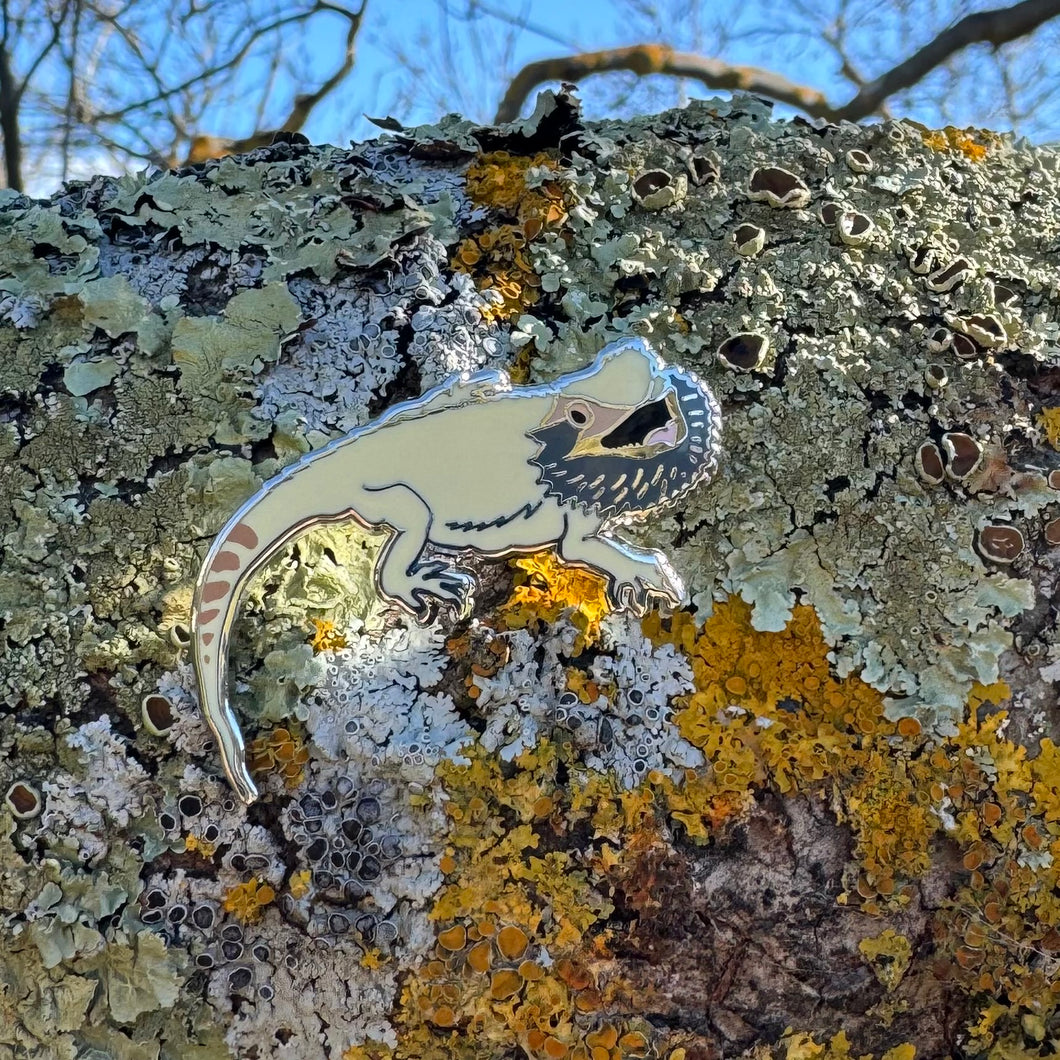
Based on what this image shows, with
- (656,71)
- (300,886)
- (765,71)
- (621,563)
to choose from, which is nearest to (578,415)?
(621,563)

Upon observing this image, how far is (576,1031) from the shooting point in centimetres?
131

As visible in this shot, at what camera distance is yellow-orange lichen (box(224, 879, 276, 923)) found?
53.0 inches

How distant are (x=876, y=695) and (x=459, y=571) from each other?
68 centimetres

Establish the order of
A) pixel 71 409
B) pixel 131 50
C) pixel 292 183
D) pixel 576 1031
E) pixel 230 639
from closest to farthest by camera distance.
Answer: pixel 576 1031, pixel 230 639, pixel 71 409, pixel 292 183, pixel 131 50

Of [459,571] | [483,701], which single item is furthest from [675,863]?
[459,571]

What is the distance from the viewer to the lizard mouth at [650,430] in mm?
1392

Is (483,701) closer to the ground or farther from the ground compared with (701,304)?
closer to the ground

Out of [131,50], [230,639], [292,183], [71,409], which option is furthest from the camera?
[131,50]

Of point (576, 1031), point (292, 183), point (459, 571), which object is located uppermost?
point (292, 183)

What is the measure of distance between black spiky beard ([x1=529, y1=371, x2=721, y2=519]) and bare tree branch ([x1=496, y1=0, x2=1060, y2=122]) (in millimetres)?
2702

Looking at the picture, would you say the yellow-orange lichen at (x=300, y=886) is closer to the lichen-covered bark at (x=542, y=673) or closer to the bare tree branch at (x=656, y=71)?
the lichen-covered bark at (x=542, y=673)

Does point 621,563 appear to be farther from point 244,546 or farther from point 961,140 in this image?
point 961,140

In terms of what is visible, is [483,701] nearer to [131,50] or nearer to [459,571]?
[459,571]

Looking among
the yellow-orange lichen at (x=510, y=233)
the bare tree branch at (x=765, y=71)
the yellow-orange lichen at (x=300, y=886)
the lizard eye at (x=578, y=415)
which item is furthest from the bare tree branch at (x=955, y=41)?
the yellow-orange lichen at (x=300, y=886)
